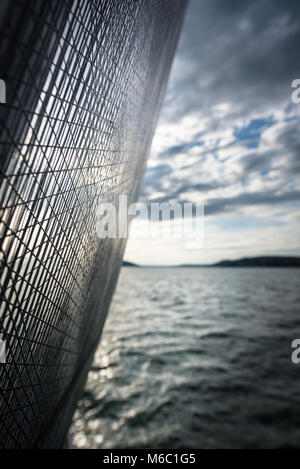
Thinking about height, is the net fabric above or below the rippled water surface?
above

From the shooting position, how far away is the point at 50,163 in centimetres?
135

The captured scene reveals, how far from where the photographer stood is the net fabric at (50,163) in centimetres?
97

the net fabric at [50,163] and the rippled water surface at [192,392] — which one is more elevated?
the net fabric at [50,163]

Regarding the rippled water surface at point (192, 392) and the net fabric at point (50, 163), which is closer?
the net fabric at point (50, 163)

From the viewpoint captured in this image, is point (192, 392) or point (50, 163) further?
point (192, 392)

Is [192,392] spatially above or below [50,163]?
below

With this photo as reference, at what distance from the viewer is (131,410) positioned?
299 inches

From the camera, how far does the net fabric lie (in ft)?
3.18

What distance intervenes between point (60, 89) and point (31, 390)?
2.30 meters

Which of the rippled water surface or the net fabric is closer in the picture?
the net fabric

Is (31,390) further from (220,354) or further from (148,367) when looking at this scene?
(220,354)

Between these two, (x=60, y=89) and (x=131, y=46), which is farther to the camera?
(x=131, y=46)
